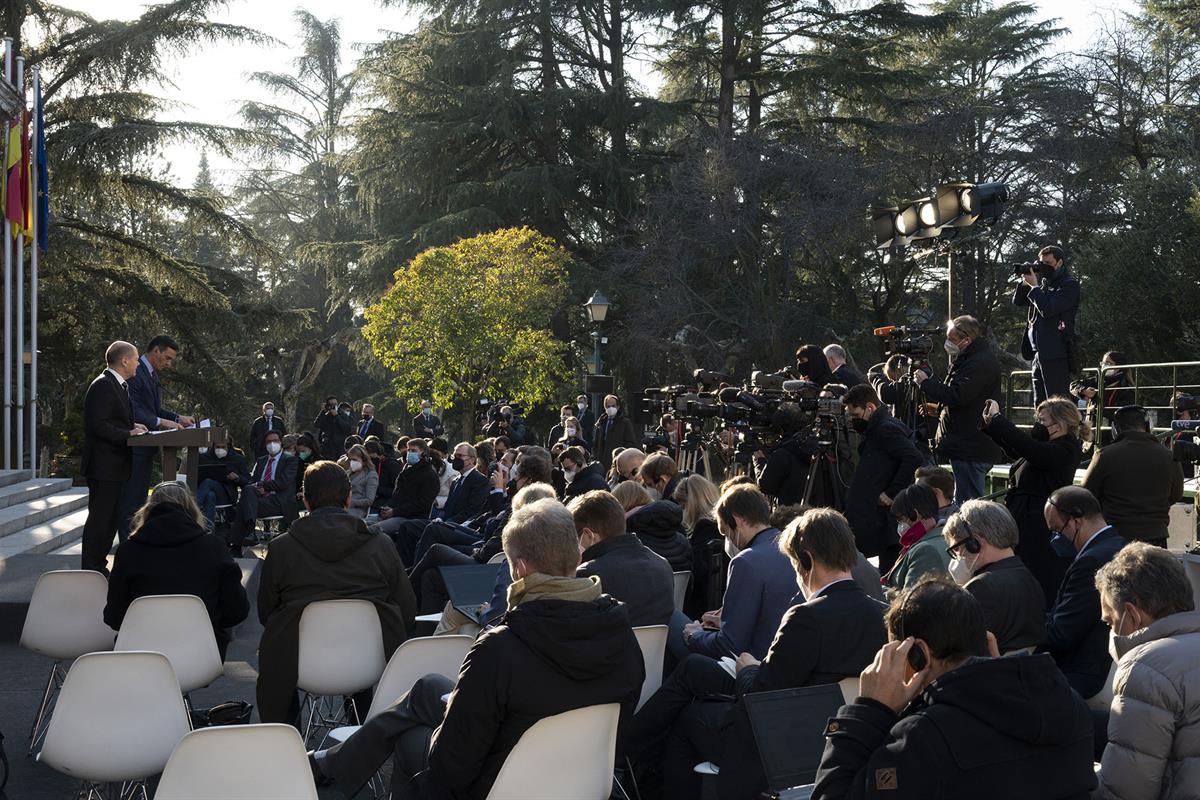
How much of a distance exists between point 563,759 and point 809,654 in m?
0.90

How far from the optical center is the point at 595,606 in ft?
12.1

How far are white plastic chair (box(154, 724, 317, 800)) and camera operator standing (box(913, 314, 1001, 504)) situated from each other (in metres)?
5.11

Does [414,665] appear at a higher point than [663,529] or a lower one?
lower

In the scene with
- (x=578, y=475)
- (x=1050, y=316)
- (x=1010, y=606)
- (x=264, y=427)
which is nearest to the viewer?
(x=1010, y=606)

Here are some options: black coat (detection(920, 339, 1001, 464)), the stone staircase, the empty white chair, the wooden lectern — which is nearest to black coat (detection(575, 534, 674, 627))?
the empty white chair

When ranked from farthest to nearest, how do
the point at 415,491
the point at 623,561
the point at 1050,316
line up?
the point at 415,491, the point at 1050,316, the point at 623,561

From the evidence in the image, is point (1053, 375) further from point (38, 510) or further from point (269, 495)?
point (38, 510)

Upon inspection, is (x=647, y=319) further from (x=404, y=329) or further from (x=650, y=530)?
(x=650, y=530)

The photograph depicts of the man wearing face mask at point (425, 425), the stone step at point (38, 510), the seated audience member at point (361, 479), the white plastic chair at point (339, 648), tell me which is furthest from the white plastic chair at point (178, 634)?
the man wearing face mask at point (425, 425)

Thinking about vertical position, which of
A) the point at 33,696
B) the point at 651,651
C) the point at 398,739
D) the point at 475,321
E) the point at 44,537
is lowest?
the point at 33,696

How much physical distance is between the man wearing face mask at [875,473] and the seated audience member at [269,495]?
7904mm

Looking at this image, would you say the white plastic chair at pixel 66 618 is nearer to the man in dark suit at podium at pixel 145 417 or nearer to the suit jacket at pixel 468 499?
the man in dark suit at podium at pixel 145 417

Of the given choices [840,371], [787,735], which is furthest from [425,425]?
[787,735]

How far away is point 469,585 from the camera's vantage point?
19.3ft
